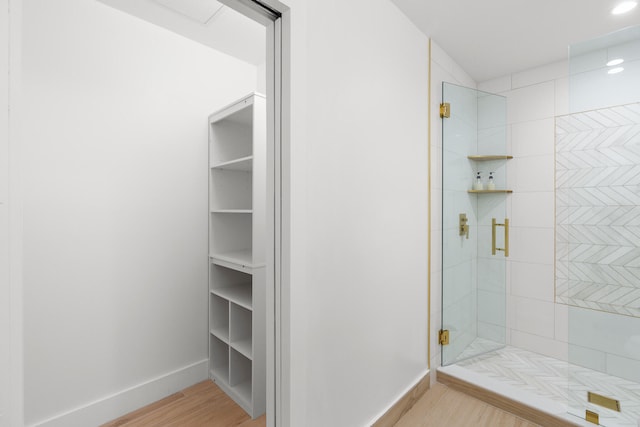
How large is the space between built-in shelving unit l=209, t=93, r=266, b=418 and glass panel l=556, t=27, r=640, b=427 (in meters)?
1.69

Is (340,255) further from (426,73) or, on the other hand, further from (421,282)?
(426,73)

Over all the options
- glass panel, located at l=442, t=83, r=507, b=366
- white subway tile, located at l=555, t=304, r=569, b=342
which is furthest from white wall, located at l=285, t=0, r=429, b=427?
white subway tile, located at l=555, t=304, r=569, b=342

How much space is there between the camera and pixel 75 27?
165 centimetres

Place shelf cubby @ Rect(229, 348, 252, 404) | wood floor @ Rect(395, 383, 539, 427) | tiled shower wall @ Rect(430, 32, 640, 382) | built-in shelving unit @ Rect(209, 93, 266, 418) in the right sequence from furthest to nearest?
tiled shower wall @ Rect(430, 32, 640, 382) → shelf cubby @ Rect(229, 348, 252, 404) → built-in shelving unit @ Rect(209, 93, 266, 418) → wood floor @ Rect(395, 383, 539, 427)

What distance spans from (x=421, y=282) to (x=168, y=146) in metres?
1.87

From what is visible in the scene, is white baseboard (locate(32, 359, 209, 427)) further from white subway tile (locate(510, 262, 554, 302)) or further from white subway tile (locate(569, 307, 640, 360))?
white subway tile (locate(510, 262, 554, 302))

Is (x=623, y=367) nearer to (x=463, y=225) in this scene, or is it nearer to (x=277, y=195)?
(x=463, y=225)

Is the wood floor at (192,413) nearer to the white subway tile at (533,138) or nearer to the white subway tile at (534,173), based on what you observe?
the white subway tile at (534,173)

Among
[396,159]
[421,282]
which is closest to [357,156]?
[396,159]

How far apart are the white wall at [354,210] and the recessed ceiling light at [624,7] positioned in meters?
1.05

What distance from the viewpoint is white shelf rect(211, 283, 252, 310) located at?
6.38 feet

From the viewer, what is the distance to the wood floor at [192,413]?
68.7 inches

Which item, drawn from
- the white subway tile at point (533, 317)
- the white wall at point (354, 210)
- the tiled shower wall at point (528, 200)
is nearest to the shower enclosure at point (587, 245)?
the tiled shower wall at point (528, 200)

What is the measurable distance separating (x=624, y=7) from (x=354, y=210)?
6.35ft
